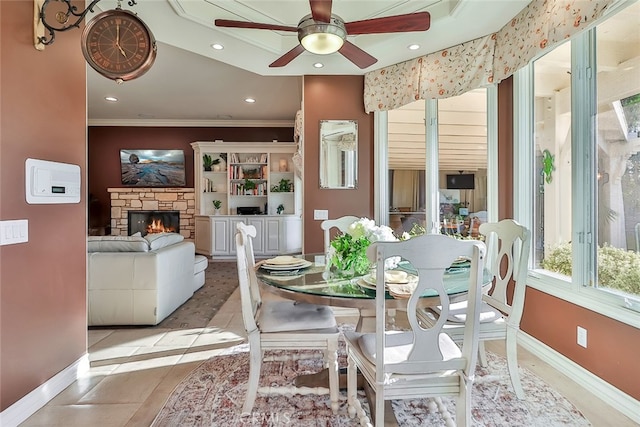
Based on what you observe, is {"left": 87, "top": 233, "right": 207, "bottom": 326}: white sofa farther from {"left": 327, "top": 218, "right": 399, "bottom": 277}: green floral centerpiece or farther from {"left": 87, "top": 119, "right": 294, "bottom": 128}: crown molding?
{"left": 87, "top": 119, "right": 294, "bottom": 128}: crown molding

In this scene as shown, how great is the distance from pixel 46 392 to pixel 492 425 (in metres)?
2.47

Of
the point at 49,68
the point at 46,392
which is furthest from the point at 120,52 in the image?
the point at 46,392

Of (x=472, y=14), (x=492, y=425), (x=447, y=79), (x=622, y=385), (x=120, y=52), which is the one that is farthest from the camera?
(x=447, y=79)

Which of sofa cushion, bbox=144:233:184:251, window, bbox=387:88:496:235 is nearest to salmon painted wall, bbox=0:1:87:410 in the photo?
sofa cushion, bbox=144:233:184:251

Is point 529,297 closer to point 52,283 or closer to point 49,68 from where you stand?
point 52,283

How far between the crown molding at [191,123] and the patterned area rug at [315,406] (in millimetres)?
5847

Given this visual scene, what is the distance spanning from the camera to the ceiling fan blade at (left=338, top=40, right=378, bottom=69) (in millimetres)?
2271

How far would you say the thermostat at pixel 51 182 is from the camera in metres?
1.81

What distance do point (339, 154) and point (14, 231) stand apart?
2904 millimetres

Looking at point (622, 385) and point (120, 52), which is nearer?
point (622, 385)

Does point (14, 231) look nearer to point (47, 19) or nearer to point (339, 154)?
point (47, 19)

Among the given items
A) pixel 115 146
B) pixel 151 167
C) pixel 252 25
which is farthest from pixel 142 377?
pixel 115 146

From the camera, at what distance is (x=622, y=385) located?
188 cm

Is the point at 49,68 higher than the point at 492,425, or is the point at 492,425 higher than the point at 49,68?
the point at 49,68
